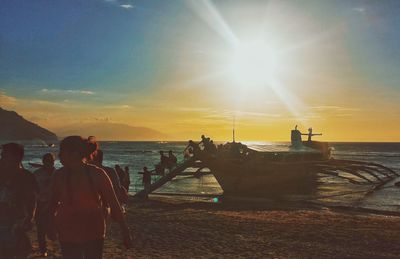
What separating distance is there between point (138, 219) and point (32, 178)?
10.6m

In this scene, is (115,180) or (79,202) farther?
(115,180)

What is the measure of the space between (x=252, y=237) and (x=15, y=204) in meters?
8.11

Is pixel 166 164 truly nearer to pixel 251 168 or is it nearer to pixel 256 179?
pixel 251 168

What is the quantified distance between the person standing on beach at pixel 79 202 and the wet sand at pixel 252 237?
5.01 m

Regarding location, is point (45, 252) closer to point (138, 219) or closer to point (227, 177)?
point (138, 219)

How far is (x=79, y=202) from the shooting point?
4.16m

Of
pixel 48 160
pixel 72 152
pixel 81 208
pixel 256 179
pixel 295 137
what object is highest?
pixel 295 137

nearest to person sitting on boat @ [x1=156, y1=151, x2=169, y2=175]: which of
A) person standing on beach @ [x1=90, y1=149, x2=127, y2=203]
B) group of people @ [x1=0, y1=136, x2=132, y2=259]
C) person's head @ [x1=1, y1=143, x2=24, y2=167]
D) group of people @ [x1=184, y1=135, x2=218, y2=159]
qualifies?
group of people @ [x1=184, y1=135, x2=218, y2=159]

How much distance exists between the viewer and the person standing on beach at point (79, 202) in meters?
4.16

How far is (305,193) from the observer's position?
3178 centimetres

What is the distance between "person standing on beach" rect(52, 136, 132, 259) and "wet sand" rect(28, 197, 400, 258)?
5.01 m

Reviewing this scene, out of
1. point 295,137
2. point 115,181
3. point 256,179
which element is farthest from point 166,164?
point 295,137

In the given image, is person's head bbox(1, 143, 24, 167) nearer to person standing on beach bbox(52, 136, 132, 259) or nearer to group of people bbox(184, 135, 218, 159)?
person standing on beach bbox(52, 136, 132, 259)

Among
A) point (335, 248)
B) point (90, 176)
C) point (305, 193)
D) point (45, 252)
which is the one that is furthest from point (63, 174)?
point (305, 193)
